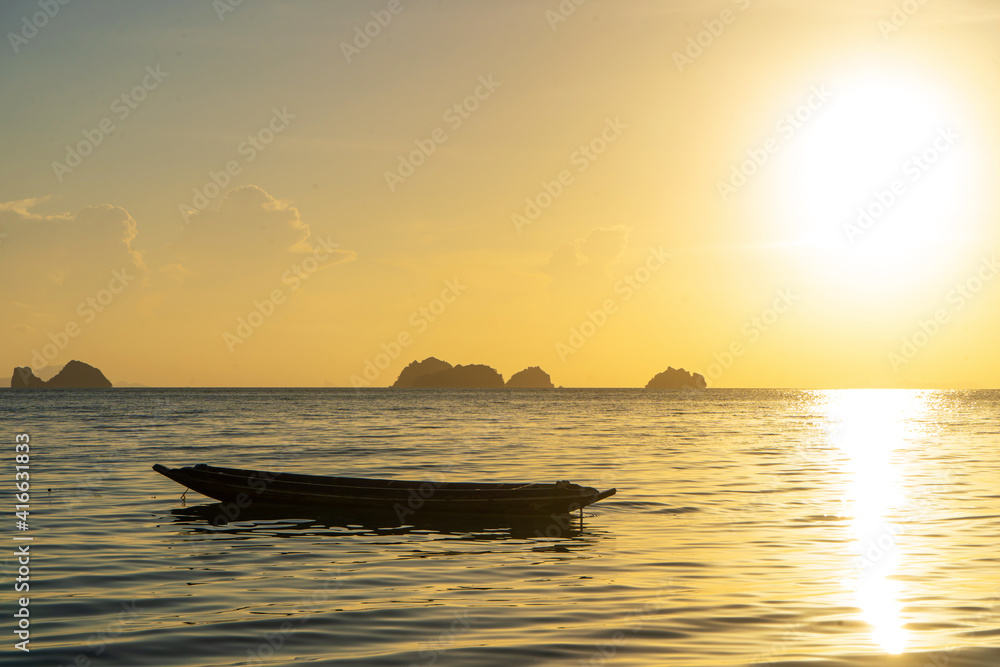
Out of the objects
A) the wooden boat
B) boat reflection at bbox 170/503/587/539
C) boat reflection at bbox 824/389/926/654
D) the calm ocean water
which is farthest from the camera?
the wooden boat

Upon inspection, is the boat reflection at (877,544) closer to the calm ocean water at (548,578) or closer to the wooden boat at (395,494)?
the calm ocean water at (548,578)

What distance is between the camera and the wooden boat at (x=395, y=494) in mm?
26953

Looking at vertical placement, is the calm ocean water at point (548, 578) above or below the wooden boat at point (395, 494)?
below

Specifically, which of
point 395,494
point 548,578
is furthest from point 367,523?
point 548,578

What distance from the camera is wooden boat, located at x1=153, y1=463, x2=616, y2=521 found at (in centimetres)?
2695

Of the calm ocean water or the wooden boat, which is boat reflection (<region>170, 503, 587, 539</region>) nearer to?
the calm ocean water

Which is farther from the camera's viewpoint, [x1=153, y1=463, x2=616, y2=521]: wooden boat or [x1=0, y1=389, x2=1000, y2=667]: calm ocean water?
[x1=153, y1=463, x2=616, y2=521]: wooden boat

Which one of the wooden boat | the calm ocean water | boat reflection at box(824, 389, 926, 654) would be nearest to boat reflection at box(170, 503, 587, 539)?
the calm ocean water

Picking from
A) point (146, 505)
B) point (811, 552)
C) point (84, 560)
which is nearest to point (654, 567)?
point (811, 552)

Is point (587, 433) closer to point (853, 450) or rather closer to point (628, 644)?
point (853, 450)

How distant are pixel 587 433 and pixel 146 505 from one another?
4745 cm

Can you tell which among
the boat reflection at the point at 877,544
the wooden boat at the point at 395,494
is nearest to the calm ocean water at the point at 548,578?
the boat reflection at the point at 877,544

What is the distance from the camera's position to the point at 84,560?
19609mm

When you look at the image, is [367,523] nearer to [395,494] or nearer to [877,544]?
[395,494]
